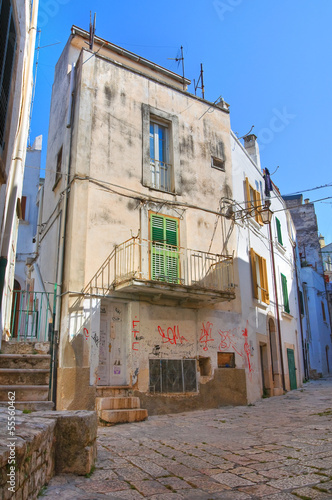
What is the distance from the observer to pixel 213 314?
1150cm

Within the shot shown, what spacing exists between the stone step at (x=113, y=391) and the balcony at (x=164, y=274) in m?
2.08

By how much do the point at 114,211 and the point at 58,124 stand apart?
161 inches

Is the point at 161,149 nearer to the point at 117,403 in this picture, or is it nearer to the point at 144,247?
the point at 144,247

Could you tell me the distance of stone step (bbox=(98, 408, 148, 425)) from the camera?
809cm

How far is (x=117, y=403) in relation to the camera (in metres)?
8.73

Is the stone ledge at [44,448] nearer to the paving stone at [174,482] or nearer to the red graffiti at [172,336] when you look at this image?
the paving stone at [174,482]

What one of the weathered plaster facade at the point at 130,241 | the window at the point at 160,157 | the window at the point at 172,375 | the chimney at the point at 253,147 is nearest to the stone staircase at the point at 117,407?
the weathered plaster facade at the point at 130,241

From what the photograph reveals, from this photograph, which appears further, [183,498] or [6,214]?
[6,214]

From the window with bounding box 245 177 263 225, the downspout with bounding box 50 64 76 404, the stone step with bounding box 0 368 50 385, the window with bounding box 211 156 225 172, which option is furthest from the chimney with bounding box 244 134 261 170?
the stone step with bounding box 0 368 50 385

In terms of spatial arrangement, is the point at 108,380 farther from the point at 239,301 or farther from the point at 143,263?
the point at 239,301

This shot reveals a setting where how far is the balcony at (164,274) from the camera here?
9672 mm

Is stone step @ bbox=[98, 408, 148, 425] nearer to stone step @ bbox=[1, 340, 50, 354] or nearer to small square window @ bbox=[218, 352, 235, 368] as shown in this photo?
stone step @ bbox=[1, 340, 50, 354]

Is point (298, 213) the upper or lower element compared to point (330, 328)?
upper

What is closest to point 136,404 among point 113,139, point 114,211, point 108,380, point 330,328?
point 108,380
